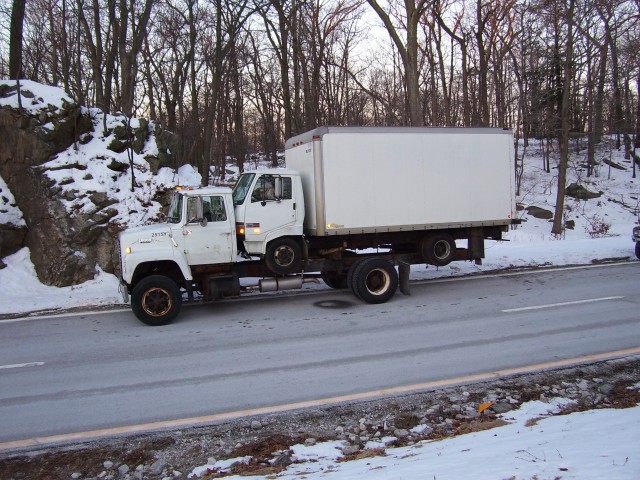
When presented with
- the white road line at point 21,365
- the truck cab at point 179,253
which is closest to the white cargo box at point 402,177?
the truck cab at point 179,253

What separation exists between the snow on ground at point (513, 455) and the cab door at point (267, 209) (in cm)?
570

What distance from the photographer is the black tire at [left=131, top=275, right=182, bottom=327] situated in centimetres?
927

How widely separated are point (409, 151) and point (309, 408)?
663cm

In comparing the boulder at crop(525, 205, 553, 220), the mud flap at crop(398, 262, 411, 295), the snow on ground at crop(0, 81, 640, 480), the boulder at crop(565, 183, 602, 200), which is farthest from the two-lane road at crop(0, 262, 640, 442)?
the boulder at crop(565, 183, 602, 200)

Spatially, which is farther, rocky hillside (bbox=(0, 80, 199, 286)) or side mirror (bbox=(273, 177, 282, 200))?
rocky hillside (bbox=(0, 80, 199, 286))

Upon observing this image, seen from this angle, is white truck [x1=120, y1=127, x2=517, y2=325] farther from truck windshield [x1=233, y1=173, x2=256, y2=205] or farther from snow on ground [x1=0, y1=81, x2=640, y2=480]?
snow on ground [x1=0, y1=81, x2=640, y2=480]

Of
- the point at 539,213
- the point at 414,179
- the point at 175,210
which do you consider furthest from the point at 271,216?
the point at 539,213

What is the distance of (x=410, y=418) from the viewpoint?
215 inches

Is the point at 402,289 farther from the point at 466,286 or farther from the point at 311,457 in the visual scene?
the point at 311,457

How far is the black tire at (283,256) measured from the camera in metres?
10.3

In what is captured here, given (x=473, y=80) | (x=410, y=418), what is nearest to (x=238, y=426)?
(x=410, y=418)

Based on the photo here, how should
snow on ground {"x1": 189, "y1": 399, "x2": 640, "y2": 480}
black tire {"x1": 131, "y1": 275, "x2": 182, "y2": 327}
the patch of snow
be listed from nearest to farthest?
snow on ground {"x1": 189, "y1": 399, "x2": 640, "y2": 480} → black tire {"x1": 131, "y1": 275, "x2": 182, "y2": 327} → the patch of snow

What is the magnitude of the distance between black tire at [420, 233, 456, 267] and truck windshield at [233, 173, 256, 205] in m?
3.95

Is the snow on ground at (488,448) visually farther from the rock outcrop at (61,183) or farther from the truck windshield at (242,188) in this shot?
the truck windshield at (242,188)
